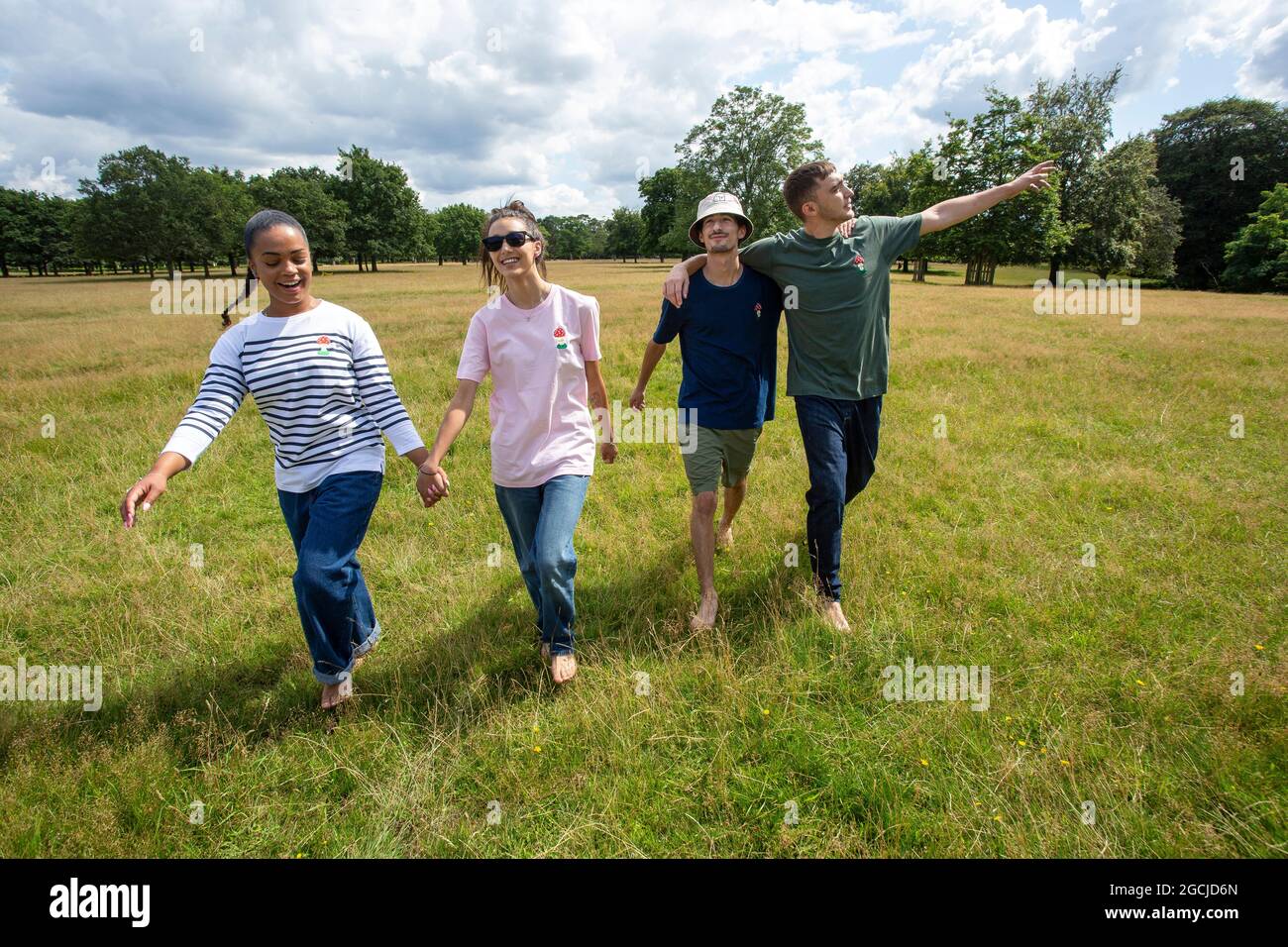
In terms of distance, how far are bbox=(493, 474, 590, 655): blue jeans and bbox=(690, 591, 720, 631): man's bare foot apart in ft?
3.19

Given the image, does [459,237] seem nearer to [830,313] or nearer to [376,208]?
[376,208]

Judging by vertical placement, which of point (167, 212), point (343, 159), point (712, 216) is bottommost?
point (712, 216)

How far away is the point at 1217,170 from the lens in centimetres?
5512

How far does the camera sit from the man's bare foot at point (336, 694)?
3.43 meters

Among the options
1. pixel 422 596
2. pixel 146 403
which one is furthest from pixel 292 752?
pixel 146 403

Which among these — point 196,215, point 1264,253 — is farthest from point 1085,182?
point 196,215

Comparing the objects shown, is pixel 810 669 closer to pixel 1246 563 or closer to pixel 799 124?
pixel 1246 563

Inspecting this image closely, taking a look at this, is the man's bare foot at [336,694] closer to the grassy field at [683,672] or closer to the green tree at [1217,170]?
the grassy field at [683,672]

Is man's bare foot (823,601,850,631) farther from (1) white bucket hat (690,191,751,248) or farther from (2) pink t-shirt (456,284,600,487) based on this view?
(1) white bucket hat (690,191,751,248)

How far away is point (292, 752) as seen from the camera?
316cm

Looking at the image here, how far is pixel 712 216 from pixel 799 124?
56022 millimetres

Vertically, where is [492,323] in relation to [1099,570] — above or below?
above

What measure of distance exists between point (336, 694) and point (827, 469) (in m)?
3.41
